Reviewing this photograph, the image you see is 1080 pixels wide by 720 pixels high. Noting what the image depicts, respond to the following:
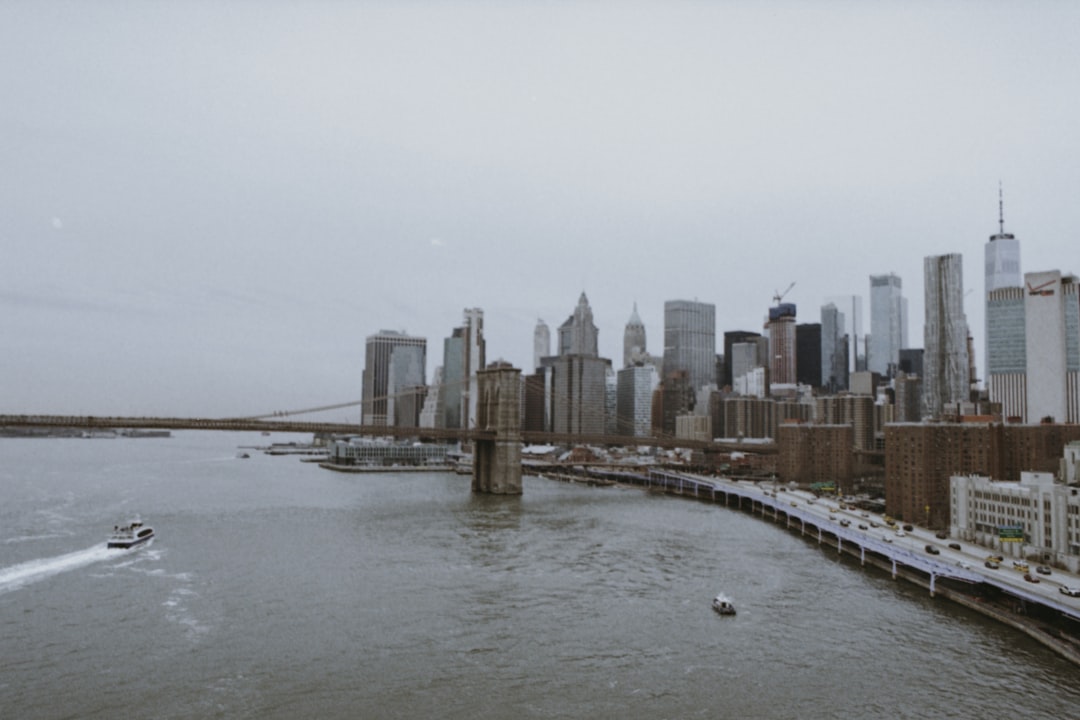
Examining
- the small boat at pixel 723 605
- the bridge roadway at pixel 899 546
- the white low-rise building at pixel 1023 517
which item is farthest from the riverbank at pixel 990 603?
the small boat at pixel 723 605

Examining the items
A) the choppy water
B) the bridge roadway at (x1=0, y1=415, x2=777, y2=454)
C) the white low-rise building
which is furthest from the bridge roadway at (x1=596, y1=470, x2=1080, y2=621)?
the bridge roadway at (x1=0, y1=415, x2=777, y2=454)

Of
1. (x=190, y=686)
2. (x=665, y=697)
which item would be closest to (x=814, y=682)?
(x=665, y=697)

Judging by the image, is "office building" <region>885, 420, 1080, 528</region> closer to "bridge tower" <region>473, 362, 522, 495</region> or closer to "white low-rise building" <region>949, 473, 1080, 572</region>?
"white low-rise building" <region>949, 473, 1080, 572</region>

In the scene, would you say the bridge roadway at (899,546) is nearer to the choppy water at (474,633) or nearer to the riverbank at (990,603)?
the riverbank at (990,603)

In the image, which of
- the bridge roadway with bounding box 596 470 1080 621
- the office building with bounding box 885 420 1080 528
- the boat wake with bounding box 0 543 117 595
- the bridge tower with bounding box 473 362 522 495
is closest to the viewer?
the bridge roadway with bounding box 596 470 1080 621

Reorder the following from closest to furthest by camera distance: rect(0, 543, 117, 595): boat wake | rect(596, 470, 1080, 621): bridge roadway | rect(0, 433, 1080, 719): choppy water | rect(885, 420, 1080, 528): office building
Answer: rect(0, 433, 1080, 719): choppy water → rect(596, 470, 1080, 621): bridge roadway → rect(0, 543, 117, 595): boat wake → rect(885, 420, 1080, 528): office building

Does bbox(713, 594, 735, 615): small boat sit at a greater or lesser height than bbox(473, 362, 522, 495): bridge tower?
lesser
